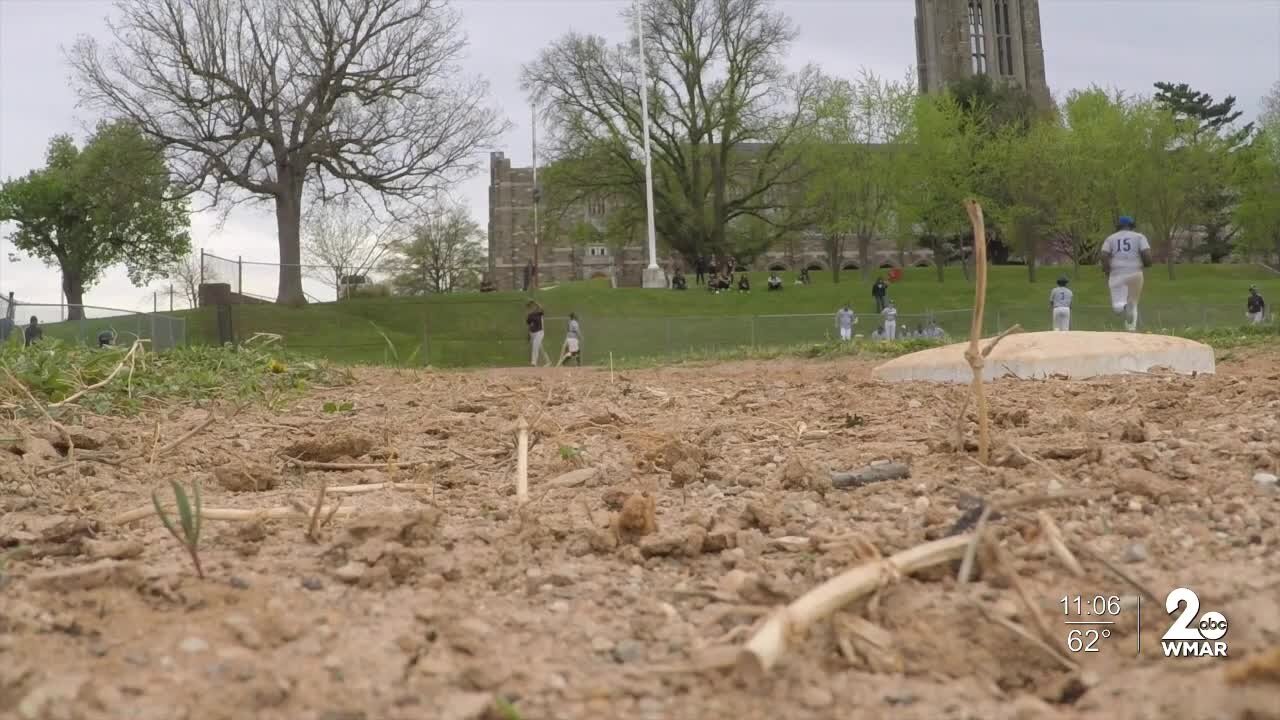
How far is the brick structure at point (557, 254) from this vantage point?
74688 mm

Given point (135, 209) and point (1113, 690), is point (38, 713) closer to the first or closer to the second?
point (1113, 690)

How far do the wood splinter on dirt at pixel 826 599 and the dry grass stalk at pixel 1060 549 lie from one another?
0.16 metres

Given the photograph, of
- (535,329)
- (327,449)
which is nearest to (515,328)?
(535,329)

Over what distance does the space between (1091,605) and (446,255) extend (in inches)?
2480

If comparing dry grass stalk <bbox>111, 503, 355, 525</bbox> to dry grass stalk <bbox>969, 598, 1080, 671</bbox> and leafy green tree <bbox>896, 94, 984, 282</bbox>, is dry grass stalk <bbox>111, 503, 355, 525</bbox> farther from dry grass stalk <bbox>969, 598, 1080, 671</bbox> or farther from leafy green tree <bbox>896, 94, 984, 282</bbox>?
leafy green tree <bbox>896, 94, 984, 282</bbox>

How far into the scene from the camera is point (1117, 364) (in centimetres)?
750

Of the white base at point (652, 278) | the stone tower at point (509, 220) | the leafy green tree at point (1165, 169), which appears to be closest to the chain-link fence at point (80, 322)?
the white base at point (652, 278)

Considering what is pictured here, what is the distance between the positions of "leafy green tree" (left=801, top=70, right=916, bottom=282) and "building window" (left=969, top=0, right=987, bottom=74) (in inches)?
1267

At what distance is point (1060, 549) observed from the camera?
206 cm

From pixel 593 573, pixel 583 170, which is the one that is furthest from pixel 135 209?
pixel 593 573

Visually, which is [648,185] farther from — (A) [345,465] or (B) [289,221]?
(A) [345,465]

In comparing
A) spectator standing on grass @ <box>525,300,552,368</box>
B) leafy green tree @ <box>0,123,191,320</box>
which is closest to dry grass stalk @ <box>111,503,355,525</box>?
spectator standing on grass @ <box>525,300,552,368</box>

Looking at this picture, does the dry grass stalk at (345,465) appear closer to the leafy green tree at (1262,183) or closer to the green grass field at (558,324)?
the green grass field at (558,324)

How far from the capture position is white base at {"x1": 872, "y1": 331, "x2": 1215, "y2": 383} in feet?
24.6
